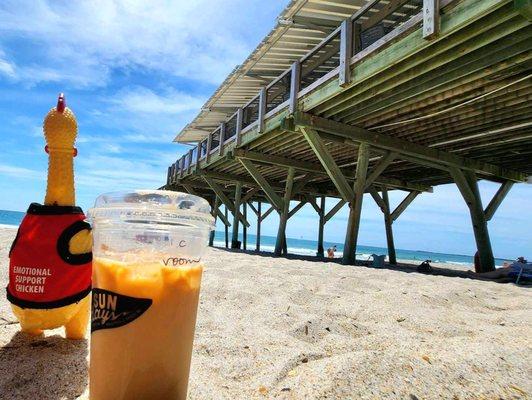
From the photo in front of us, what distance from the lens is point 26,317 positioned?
1.46m

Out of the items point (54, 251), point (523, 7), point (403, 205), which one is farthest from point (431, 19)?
point (403, 205)

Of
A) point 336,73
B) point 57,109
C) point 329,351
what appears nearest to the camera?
point 57,109

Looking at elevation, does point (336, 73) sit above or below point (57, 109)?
above

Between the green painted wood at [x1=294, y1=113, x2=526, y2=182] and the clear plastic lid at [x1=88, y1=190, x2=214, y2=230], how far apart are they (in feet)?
19.2

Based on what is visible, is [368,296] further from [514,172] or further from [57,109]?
[514,172]

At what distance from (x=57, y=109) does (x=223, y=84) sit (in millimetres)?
8591

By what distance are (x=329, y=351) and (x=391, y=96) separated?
16.9ft

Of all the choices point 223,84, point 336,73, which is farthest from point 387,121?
point 223,84

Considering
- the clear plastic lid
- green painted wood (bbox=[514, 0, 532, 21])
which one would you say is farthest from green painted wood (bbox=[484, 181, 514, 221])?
the clear plastic lid

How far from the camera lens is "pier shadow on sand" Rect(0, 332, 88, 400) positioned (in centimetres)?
125

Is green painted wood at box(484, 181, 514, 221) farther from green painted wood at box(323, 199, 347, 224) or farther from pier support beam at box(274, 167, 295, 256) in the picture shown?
green painted wood at box(323, 199, 347, 224)

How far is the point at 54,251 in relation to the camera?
1438 millimetres

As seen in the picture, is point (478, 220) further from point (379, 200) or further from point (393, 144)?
point (379, 200)

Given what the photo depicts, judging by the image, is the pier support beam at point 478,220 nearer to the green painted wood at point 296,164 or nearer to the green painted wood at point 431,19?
the green painted wood at point 296,164
